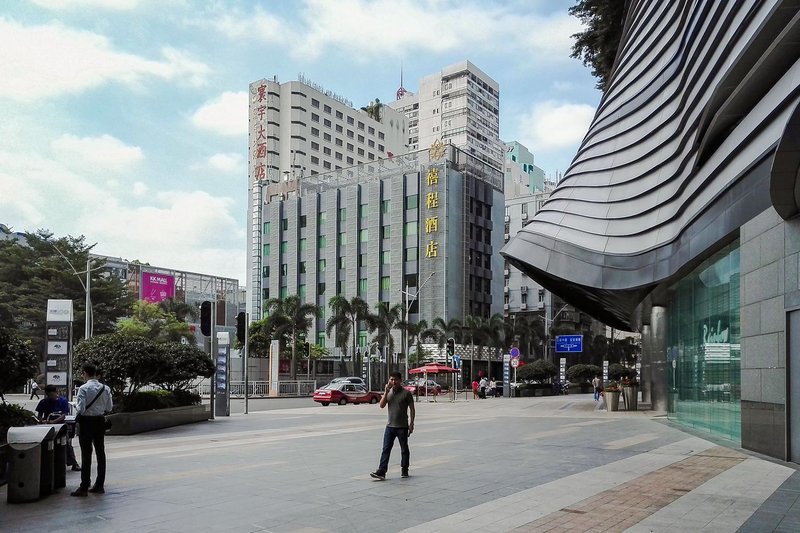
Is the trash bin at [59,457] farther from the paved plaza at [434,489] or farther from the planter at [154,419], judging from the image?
the planter at [154,419]

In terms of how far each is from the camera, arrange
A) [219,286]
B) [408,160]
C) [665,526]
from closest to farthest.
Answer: [665,526] → [408,160] → [219,286]

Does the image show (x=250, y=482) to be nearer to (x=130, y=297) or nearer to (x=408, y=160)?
(x=130, y=297)

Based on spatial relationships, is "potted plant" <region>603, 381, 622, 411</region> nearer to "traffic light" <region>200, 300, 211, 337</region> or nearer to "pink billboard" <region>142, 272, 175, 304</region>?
"traffic light" <region>200, 300, 211, 337</region>

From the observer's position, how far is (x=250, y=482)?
10.4 meters

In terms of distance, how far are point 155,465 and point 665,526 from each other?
28.9ft

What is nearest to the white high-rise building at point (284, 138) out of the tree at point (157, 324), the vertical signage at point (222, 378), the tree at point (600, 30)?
the tree at point (157, 324)

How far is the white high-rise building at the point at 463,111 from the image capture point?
12650 centimetres

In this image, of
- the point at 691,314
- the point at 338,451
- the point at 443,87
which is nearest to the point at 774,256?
the point at 691,314

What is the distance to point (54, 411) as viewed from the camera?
12.2m

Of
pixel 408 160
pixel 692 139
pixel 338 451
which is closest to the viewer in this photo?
pixel 338 451

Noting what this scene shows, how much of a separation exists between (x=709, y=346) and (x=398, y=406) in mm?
9899

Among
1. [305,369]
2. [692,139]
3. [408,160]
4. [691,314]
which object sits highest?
[408,160]

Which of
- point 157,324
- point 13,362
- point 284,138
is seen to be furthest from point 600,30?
point 284,138

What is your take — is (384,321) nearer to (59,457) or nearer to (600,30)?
(600,30)
